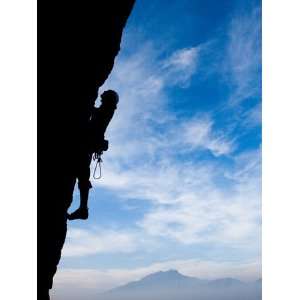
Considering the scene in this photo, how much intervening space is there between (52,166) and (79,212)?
1.33 m

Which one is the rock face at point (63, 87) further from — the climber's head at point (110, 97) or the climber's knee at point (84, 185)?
the climber's head at point (110, 97)

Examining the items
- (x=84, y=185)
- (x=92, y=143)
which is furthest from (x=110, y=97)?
(x=84, y=185)

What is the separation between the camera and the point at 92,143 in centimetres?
913

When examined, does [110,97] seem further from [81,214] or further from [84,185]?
[81,214]

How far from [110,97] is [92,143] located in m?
1.15

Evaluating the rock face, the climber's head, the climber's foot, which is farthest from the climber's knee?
the climber's head

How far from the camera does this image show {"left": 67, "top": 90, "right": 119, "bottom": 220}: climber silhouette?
893 centimetres

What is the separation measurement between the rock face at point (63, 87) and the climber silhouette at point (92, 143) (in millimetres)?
181

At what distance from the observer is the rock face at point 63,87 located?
290 inches

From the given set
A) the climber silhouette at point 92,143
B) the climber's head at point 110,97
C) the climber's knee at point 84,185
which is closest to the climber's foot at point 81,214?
the climber silhouette at point 92,143
